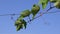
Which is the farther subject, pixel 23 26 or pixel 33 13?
pixel 23 26

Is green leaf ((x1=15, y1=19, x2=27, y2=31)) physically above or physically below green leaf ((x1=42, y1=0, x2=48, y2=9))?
below

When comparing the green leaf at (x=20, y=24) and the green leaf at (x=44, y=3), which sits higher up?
the green leaf at (x=44, y=3)

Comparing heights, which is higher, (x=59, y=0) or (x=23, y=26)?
(x=59, y=0)

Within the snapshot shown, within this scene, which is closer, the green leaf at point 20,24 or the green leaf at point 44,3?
the green leaf at point 44,3

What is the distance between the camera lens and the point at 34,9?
555 millimetres

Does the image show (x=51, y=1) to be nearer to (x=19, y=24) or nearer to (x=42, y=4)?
(x=42, y=4)

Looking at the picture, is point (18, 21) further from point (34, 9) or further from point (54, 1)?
point (54, 1)

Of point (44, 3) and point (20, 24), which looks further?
point (20, 24)

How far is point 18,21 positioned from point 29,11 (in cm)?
9

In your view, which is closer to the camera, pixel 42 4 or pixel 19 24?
pixel 42 4

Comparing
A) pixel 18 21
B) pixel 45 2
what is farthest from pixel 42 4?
pixel 18 21

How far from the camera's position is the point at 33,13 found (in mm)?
566

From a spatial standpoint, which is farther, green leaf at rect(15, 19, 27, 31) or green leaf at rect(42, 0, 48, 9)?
green leaf at rect(15, 19, 27, 31)

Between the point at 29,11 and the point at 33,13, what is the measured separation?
0.04 m
